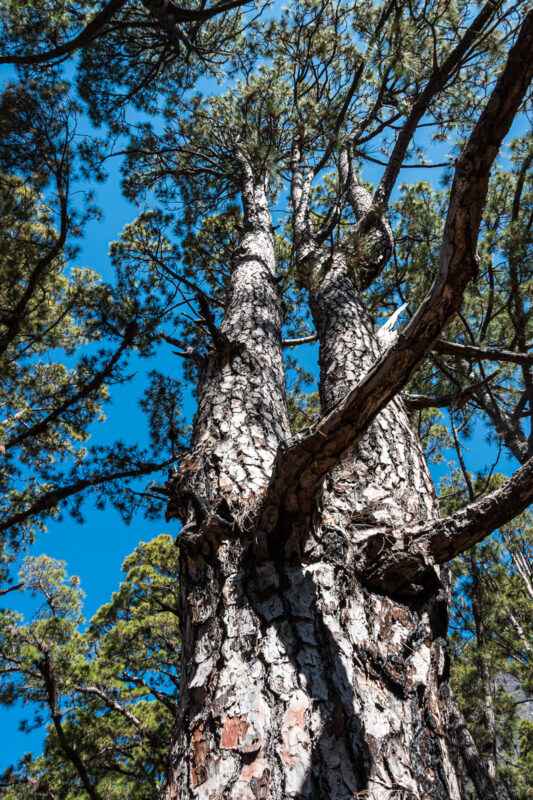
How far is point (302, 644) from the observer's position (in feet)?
4.21

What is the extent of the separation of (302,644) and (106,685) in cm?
511

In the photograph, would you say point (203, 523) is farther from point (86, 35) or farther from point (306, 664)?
point (86, 35)

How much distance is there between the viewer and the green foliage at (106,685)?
4.73 metres

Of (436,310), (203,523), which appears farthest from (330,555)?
(436,310)

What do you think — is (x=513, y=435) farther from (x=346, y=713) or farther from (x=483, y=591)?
(x=346, y=713)

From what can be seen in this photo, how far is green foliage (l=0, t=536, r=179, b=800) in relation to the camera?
4730 mm

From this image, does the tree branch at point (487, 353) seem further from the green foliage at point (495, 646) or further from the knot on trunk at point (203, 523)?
the green foliage at point (495, 646)

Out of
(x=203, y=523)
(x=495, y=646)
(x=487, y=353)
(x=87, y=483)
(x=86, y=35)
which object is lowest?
(x=495, y=646)

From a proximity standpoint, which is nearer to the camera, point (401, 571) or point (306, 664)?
point (306, 664)

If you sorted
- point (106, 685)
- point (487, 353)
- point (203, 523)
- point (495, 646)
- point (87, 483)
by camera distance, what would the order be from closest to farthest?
point (203, 523)
point (487, 353)
point (87, 483)
point (106, 685)
point (495, 646)

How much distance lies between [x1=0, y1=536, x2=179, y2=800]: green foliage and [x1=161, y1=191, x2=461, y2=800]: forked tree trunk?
2424 mm

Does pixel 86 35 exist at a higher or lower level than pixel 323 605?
higher

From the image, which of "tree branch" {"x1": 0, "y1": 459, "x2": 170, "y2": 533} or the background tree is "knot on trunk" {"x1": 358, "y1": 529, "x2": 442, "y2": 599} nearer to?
the background tree

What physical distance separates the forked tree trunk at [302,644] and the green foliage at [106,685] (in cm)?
242
